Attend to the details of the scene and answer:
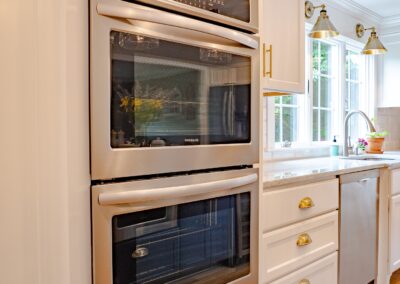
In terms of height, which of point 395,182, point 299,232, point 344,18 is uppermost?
point 344,18

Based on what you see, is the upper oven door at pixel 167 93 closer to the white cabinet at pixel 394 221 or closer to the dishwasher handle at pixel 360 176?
the dishwasher handle at pixel 360 176

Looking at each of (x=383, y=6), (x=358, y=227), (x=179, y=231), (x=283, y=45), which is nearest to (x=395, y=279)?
(x=358, y=227)

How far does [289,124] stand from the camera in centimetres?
297

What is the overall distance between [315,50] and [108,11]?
8.71 ft

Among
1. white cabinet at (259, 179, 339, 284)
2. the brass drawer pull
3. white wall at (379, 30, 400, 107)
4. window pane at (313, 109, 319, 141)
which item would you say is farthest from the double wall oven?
white wall at (379, 30, 400, 107)

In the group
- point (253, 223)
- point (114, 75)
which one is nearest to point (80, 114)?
point (114, 75)

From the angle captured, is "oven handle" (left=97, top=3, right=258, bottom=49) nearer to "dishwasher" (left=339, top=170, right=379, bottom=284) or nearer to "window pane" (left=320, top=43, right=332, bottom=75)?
"dishwasher" (left=339, top=170, right=379, bottom=284)

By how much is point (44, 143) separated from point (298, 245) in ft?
4.20

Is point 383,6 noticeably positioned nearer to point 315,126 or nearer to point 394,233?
point 315,126

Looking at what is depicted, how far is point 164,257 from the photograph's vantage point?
1081mm

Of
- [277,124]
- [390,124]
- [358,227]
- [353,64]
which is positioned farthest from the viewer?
[390,124]

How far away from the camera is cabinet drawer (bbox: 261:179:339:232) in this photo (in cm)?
153

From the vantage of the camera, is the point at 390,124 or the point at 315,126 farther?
the point at 390,124

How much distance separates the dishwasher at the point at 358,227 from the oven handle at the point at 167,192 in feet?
3.35
